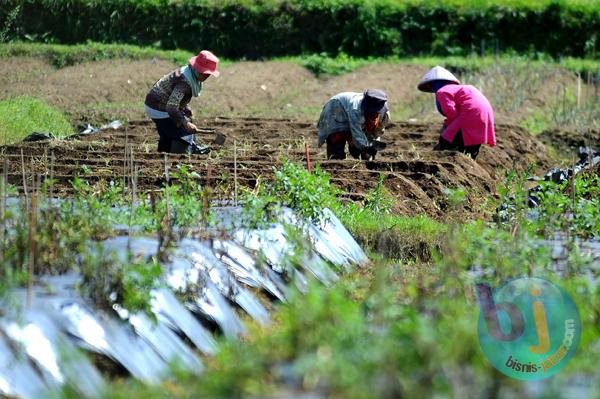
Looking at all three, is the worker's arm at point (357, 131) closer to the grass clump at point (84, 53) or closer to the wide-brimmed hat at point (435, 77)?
the wide-brimmed hat at point (435, 77)

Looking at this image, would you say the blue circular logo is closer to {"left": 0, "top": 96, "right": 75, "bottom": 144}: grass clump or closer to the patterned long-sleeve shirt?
the patterned long-sleeve shirt

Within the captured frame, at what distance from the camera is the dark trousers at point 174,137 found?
10.4 m

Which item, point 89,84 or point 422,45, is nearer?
point 89,84

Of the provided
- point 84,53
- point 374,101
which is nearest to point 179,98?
point 374,101

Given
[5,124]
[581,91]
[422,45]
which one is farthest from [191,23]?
[5,124]

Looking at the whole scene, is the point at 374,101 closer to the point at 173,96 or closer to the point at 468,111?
the point at 468,111

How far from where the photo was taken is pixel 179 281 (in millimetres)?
5789

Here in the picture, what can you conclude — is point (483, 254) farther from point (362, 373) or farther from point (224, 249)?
point (362, 373)

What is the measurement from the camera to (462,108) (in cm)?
1075

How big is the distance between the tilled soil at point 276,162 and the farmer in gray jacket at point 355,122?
18 centimetres

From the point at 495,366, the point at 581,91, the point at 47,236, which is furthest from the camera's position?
the point at 581,91

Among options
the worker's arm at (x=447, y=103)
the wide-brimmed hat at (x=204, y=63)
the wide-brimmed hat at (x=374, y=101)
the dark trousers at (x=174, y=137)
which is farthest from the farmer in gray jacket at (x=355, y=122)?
the dark trousers at (x=174, y=137)

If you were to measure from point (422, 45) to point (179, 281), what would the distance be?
15645 millimetres

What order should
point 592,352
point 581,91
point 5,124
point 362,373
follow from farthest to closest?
1. point 581,91
2. point 5,124
3. point 592,352
4. point 362,373
